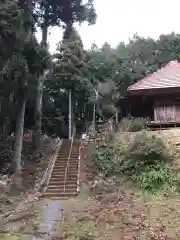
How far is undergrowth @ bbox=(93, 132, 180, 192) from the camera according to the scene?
17.1 m

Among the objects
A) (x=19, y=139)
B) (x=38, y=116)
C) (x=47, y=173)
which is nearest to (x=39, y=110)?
(x=38, y=116)

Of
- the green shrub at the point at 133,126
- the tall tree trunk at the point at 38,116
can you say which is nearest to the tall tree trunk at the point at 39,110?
the tall tree trunk at the point at 38,116

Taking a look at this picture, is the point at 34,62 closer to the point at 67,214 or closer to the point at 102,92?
Result: the point at 67,214

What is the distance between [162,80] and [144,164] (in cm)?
881

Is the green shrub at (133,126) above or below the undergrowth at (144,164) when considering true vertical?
above

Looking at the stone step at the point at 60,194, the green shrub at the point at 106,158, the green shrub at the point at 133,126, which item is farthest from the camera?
the green shrub at the point at 133,126

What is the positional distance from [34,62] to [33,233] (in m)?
9.36

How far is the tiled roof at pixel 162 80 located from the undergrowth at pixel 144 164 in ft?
19.4

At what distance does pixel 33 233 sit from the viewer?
502 inches

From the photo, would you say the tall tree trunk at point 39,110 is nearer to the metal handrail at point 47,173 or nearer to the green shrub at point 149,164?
the metal handrail at point 47,173

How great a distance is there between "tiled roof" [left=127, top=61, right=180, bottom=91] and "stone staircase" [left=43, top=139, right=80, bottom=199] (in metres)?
5.53

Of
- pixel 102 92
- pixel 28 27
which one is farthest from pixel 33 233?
pixel 102 92

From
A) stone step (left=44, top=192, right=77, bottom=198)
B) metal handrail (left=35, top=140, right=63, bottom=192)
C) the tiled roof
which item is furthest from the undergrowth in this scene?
the tiled roof

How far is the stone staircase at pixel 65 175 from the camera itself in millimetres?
17844
